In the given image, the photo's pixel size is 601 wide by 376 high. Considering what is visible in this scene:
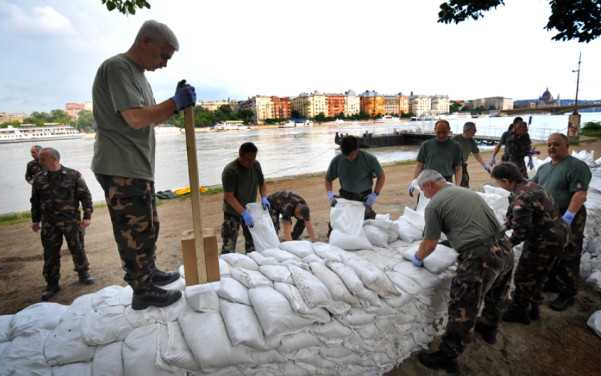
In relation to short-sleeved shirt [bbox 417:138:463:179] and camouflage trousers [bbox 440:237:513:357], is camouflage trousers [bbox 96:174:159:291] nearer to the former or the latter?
camouflage trousers [bbox 440:237:513:357]

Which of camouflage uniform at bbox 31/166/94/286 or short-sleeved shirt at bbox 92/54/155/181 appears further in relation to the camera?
camouflage uniform at bbox 31/166/94/286

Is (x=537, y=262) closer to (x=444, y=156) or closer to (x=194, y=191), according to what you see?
(x=444, y=156)

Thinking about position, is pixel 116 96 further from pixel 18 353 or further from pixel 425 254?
pixel 425 254

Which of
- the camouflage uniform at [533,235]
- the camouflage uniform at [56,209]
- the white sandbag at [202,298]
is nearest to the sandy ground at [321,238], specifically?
the camouflage uniform at [533,235]

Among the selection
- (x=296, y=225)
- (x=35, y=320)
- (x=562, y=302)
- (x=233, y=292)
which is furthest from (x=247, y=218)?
(x=562, y=302)

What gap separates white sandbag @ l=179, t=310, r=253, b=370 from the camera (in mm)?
1490

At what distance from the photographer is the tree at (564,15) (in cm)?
270

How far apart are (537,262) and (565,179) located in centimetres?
76

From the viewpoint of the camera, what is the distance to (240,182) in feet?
10.2

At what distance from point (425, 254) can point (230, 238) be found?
1813 millimetres

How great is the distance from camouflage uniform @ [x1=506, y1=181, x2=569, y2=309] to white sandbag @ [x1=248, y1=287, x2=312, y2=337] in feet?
5.21

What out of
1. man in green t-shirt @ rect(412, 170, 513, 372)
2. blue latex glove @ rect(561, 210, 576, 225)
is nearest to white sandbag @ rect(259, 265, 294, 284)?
man in green t-shirt @ rect(412, 170, 513, 372)

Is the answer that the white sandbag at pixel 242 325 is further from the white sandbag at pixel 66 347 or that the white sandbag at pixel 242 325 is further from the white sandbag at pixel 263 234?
the white sandbag at pixel 263 234

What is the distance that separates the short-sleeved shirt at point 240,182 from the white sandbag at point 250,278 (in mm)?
1198
